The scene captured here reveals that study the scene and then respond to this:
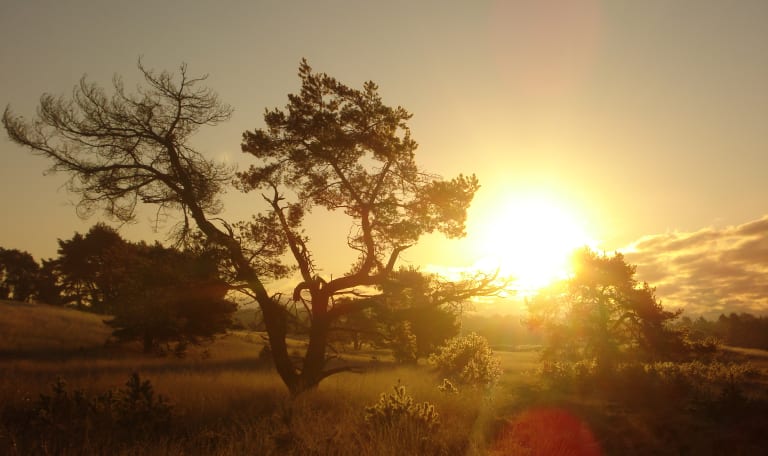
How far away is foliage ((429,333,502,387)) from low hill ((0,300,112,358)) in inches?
831

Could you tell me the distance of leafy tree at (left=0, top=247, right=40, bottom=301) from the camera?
75.2 m

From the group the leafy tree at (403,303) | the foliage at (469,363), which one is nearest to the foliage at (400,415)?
the leafy tree at (403,303)

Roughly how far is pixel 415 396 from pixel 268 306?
5484 millimetres

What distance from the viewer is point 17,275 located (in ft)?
248

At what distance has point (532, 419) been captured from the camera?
47.5ft

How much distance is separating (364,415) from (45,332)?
3147 centimetres

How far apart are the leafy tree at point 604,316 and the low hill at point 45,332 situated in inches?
1193

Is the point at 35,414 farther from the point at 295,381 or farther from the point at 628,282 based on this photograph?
the point at 628,282

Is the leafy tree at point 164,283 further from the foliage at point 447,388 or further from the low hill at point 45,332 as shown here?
the low hill at point 45,332

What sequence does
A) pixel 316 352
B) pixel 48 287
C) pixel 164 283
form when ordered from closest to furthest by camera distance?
pixel 164 283 → pixel 316 352 → pixel 48 287

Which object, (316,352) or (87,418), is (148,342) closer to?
(316,352)

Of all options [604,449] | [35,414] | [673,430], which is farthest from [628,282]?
[35,414]

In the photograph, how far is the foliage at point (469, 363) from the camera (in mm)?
22094

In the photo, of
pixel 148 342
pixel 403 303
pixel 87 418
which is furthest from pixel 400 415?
pixel 148 342
